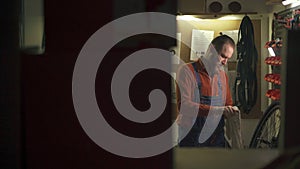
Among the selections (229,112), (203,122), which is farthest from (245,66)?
(203,122)

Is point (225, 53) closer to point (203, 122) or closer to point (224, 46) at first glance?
point (224, 46)

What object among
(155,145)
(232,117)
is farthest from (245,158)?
(232,117)

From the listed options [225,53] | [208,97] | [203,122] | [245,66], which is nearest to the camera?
[203,122]

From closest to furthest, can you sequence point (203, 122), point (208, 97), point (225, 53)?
point (203, 122) < point (208, 97) < point (225, 53)

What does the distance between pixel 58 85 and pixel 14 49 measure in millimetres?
38

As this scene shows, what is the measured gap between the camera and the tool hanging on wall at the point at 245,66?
261cm

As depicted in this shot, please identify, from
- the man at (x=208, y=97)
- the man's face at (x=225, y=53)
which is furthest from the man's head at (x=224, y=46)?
the man at (x=208, y=97)

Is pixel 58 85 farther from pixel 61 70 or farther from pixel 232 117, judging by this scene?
pixel 232 117

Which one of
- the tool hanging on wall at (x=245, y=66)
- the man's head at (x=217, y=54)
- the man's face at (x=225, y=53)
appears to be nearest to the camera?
the man's head at (x=217, y=54)

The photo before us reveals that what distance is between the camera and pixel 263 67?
267 cm

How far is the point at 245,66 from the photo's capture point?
8.54ft

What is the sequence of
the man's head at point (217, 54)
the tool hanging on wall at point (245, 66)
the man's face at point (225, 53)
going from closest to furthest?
the man's head at point (217, 54), the man's face at point (225, 53), the tool hanging on wall at point (245, 66)

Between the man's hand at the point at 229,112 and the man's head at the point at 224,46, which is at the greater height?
the man's head at the point at 224,46

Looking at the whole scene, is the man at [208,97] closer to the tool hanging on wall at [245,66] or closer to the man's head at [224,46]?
the man's head at [224,46]
